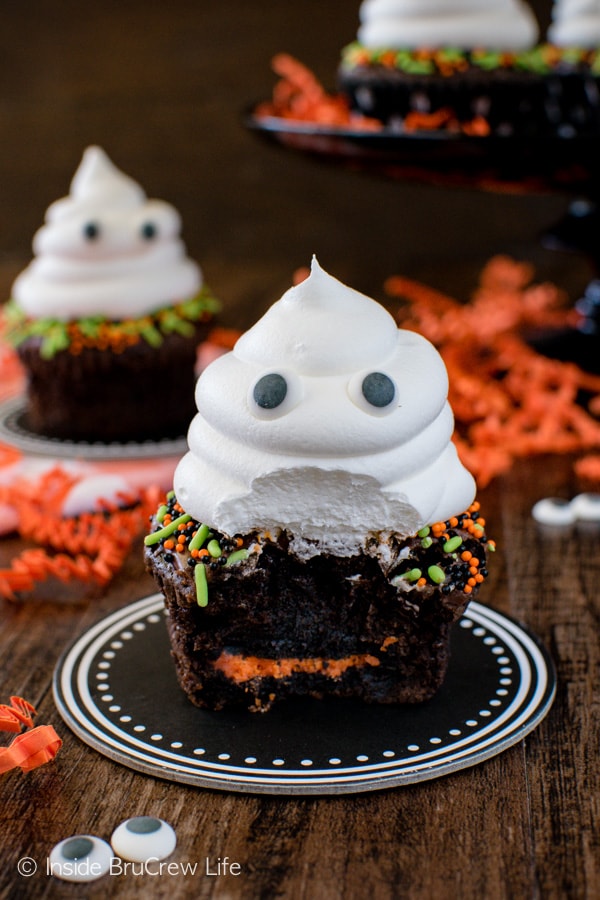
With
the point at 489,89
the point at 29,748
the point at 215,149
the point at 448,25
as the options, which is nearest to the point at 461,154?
the point at 489,89

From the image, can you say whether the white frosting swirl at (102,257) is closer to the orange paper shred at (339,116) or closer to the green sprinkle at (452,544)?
the orange paper shred at (339,116)

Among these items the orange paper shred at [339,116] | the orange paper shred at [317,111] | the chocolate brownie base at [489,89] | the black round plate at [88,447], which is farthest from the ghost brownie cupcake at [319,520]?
the orange paper shred at [317,111]

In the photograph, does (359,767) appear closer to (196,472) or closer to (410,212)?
(196,472)

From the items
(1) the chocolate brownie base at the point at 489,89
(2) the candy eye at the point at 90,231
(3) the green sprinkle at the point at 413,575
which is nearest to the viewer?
(3) the green sprinkle at the point at 413,575

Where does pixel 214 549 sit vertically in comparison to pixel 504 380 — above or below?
above

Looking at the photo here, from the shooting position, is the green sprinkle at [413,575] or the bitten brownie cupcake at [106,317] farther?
the bitten brownie cupcake at [106,317]

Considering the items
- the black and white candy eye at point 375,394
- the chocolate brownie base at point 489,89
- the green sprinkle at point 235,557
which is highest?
the black and white candy eye at point 375,394

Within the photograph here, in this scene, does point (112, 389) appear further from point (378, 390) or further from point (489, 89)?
point (378, 390)
